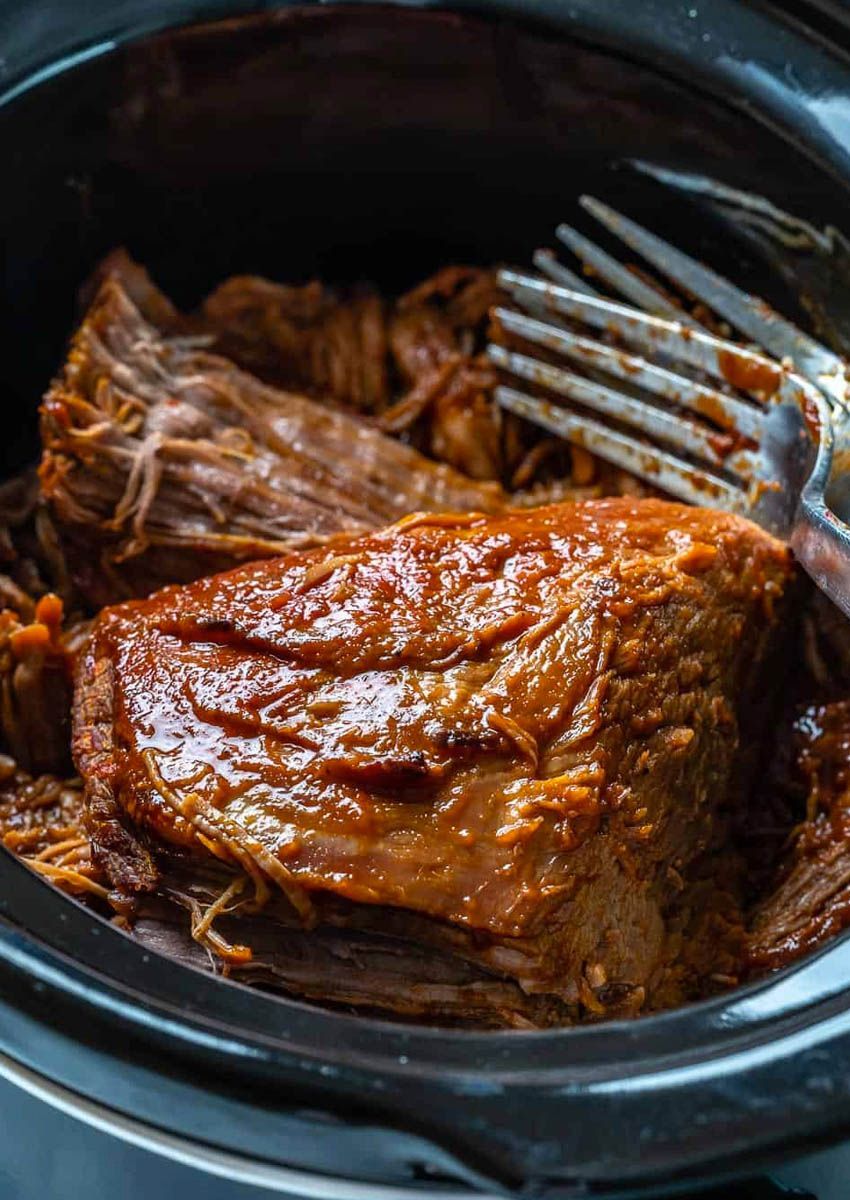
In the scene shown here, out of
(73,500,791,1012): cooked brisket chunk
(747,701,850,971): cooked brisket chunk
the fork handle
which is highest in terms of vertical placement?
the fork handle

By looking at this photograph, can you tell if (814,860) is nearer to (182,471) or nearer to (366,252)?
(182,471)

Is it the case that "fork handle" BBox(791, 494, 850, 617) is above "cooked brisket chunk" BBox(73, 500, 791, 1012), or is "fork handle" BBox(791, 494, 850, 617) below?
above

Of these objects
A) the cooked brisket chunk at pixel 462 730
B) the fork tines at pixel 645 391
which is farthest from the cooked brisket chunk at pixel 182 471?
the cooked brisket chunk at pixel 462 730

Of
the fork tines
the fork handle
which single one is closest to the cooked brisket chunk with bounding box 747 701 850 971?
the fork handle

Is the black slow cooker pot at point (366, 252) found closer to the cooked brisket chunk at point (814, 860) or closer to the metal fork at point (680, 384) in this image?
the metal fork at point (680, 384)

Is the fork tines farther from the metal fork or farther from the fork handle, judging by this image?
the fork handle

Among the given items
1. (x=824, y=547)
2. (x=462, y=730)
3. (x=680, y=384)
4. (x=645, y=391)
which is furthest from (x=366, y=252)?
(x=462, y=730)
